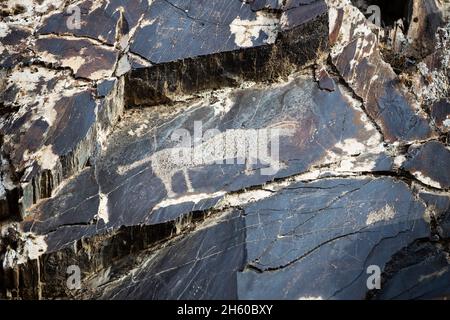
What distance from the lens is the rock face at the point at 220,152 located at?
3.90 meters

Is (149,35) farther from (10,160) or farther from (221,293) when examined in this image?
(221,293)

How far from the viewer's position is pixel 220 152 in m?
4.37

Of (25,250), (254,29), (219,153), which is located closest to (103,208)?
(25,250)

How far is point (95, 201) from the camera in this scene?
414 cm

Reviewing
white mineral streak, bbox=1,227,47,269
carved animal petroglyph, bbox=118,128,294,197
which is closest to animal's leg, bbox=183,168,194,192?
carved animal petroglyph, bbox=118,128,294,197

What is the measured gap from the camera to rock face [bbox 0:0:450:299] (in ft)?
12.8

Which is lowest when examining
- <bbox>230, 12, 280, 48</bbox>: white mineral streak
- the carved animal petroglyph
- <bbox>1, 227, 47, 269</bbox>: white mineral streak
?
<bbox>1, 227, 47, 269</bbox>: white mineral streak

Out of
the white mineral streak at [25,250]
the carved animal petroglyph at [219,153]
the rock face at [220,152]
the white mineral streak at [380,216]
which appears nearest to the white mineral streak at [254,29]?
the rock face at [220,152]

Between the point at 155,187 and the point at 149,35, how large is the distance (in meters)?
1.20

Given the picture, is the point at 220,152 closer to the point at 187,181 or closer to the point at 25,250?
the point at 187,181

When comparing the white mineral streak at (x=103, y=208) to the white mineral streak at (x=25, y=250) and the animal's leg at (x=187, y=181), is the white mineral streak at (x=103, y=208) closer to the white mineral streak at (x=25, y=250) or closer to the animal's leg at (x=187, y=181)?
the white mineral streak at (x=25, y=250)

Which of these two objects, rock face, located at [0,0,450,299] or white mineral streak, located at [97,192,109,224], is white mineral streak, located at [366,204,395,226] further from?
white mineral streak, located at [97,192,109,224]

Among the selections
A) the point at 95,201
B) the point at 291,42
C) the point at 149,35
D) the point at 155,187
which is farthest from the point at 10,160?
the point at 291,42

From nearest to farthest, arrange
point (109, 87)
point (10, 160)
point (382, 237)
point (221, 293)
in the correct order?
point (221, 293) → point (382, 237) → point (10, 160) → point (109, 87)
